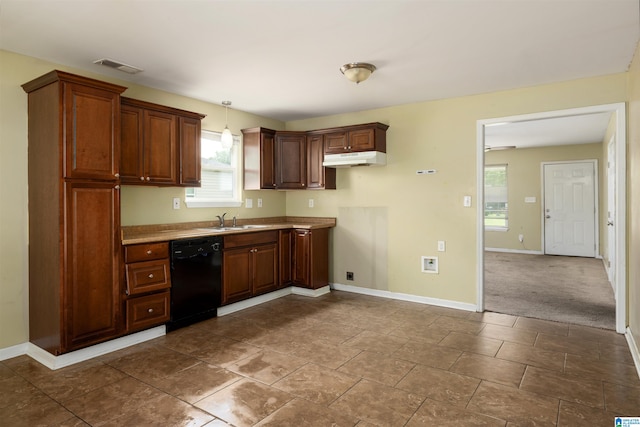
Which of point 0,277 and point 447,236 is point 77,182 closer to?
point 0,277

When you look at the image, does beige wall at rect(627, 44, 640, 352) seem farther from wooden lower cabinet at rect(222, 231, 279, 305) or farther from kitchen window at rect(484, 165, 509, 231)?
kitchen window at rect(484, 165, 509, 231)

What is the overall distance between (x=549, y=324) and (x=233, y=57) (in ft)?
13.3

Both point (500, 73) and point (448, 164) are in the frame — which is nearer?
point (500, 73)

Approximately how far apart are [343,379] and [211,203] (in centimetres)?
287

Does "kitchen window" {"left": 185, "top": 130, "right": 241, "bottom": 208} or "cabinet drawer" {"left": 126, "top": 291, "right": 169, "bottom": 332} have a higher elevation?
"kitchen window" {"left": 185, "top": 130, "right": 241, "bottom": 208}

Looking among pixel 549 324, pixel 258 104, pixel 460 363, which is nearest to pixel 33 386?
pixel 460 363

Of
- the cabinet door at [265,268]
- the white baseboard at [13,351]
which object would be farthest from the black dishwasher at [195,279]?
the white baseboard at [13,351]

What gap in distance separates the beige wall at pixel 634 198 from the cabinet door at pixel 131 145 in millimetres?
4233

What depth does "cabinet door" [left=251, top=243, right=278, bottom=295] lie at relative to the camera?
4.64 meters

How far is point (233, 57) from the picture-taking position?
127 inches

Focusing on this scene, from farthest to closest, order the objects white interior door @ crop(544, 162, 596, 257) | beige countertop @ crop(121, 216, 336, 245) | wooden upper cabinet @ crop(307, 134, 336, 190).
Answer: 1. white interior door @ crop(544, 162, 596, 257)
2. wooden upper cabinet @ crop(307, 134, 336, 190)
3. beige countertop @ crop(121, 216, 336, 245)

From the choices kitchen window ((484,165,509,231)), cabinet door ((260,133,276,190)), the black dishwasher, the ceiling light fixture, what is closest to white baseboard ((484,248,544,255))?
kitchen window ((484,165,509,231))

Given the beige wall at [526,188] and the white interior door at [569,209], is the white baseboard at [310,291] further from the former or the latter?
the white interior door at [569,209]

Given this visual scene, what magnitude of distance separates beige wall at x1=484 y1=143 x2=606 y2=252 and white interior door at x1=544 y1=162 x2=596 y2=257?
159 mm
